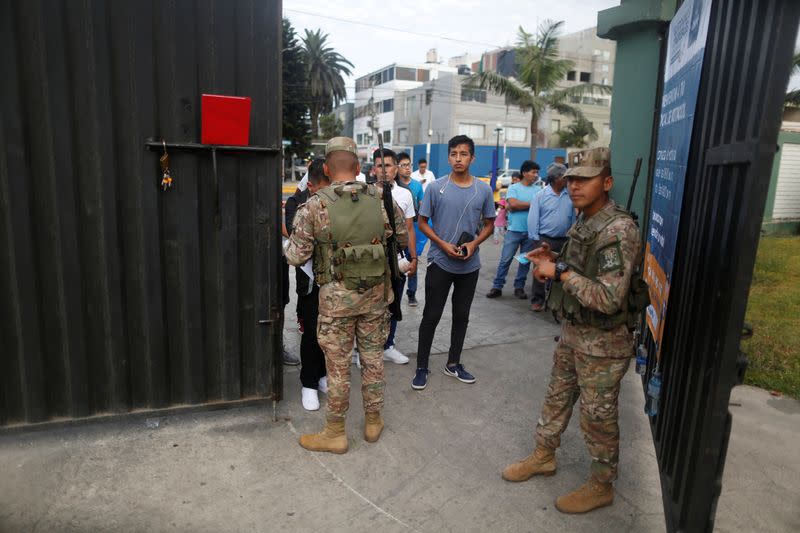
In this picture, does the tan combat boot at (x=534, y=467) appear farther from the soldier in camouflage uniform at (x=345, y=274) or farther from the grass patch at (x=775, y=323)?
the grass patch at (x=775, y=323)

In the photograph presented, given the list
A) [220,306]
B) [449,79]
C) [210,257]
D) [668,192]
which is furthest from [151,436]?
[449,79]

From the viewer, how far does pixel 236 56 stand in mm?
3275

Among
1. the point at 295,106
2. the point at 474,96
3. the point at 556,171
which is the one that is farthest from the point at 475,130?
the point at 556,171

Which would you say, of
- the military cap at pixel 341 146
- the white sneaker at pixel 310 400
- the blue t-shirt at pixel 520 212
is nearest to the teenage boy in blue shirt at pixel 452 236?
the white sneaker at pixel 310 400

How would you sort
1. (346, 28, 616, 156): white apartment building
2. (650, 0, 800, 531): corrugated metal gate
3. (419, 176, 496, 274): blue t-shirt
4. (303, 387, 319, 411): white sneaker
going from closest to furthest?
(650, 0, 800, 531): corrugated metal gate
(303, 387, 319, 411): white sneaker
(419, 176, 496, 274): blue t-shirt
(346, 28, 616, 156): white apartment building

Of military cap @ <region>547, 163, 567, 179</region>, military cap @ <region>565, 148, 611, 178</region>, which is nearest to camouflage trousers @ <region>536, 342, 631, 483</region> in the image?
military cap @ <region>565, 148, 611, 178</region>

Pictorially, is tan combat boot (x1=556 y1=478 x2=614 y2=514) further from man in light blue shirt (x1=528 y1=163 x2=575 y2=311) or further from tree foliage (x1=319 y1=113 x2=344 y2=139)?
tree foliage (x1=319 y1=113 x2=344 y2=139)

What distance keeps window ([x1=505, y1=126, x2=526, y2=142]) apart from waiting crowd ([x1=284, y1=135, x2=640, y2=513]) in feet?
161

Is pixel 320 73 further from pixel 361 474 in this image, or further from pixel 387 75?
pixel 361 474

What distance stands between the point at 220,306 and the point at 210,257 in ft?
1.03

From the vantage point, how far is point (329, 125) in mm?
69250

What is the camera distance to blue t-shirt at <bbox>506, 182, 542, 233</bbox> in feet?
23.3

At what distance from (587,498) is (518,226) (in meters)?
4.64

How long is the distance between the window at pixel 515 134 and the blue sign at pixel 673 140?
49.1m
